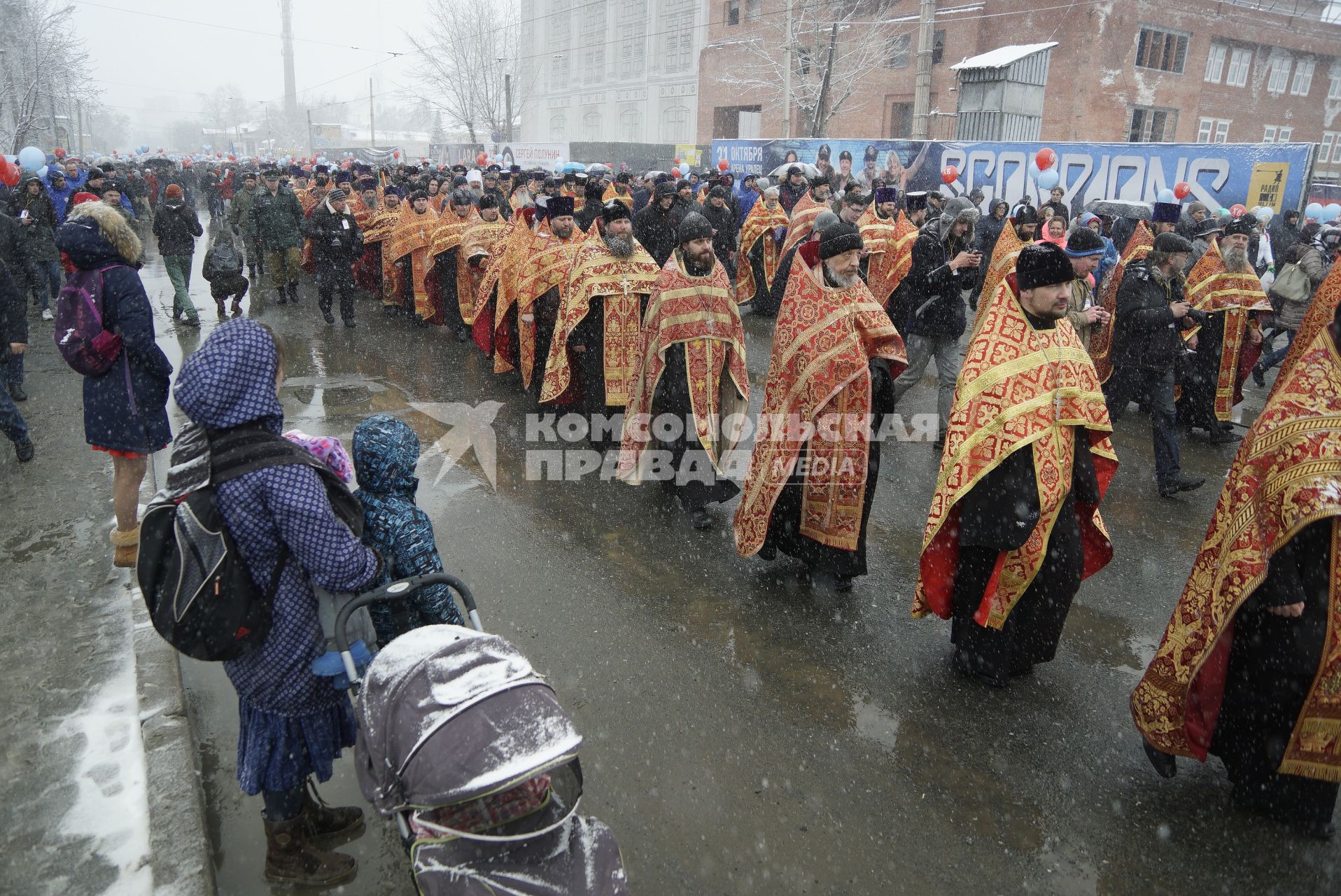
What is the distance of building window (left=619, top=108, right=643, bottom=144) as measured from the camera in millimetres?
54156

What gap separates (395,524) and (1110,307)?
7522 mm

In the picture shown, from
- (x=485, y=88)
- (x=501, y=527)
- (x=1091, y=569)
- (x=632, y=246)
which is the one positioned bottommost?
(x=501, y=527)

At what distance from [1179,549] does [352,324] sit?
33.5ft

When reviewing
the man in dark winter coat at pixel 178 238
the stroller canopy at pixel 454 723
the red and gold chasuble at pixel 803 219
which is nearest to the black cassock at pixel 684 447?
the stroller canopy at pixel 454 723

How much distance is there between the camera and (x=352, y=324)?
12.0 m

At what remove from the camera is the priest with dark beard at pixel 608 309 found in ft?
23.7

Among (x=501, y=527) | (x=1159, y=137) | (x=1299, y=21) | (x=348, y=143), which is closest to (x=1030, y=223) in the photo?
(x=501, y=527)

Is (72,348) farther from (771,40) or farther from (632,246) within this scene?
(771,40)

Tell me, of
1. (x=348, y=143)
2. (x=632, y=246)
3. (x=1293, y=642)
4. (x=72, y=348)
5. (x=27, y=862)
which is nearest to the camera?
(x=27, y=862)

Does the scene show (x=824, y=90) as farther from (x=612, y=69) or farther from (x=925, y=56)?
(x=612, y=69)

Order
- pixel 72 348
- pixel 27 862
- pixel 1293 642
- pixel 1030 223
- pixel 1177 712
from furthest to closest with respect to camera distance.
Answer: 1. pixel 1030 223
2. pixel 72 348
3. pixel 1177 712
4. pixel 1293 642
5. pixel 27 862

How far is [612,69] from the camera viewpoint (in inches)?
2207

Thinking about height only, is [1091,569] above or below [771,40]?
below

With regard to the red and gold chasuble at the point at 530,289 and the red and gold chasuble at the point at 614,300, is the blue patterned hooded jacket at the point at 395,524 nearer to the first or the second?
the red and gold chasuble at the point at 614,300
